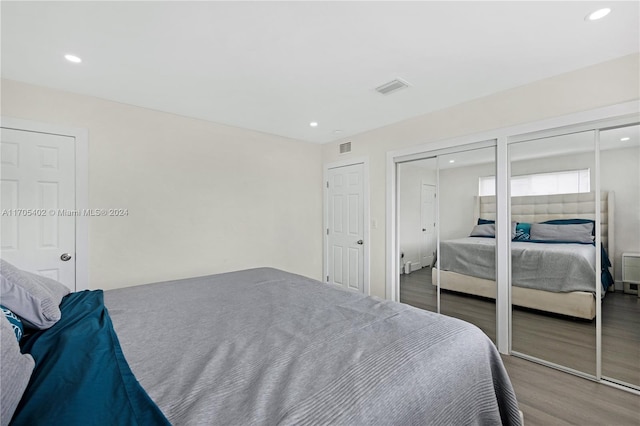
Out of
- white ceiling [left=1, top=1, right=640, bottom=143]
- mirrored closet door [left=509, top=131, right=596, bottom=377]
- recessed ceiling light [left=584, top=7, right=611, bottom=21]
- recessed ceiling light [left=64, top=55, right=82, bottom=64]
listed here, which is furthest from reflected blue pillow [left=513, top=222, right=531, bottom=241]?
recessed ceiling light [left=64, top=55, right=82, bottom=64]

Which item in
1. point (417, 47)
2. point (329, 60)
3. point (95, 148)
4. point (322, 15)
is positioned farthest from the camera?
point (95, 148)

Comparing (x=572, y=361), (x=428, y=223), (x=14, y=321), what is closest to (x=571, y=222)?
(x=572, y=361)

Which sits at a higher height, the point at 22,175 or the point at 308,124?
the point at 308,124

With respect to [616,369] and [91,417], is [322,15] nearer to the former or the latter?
[91,417]

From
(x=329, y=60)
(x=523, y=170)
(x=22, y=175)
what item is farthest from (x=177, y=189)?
(x=523, y=170)

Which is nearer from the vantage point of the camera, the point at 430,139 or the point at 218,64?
the point at 218,64

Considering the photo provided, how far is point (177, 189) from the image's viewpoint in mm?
3240

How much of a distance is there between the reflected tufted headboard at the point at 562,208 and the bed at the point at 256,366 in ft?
5.43

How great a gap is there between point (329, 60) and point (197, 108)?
1680mm

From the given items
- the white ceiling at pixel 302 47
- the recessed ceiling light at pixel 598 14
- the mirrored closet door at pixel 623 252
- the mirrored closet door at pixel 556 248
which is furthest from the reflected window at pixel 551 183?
the recessed ceiling light at pixel 598 14

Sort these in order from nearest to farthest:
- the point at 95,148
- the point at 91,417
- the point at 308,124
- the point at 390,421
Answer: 1. the point at 91,417
2. the point at 390,421
3. the point at 95,148
4. the point at 308,124

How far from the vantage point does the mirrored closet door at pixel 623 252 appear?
212 cm

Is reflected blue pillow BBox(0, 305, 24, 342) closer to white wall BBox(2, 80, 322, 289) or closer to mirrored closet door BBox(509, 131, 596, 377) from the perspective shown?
white wall BBox(2, 80, 322, 289)

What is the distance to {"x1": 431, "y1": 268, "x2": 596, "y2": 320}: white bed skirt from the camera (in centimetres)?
235
